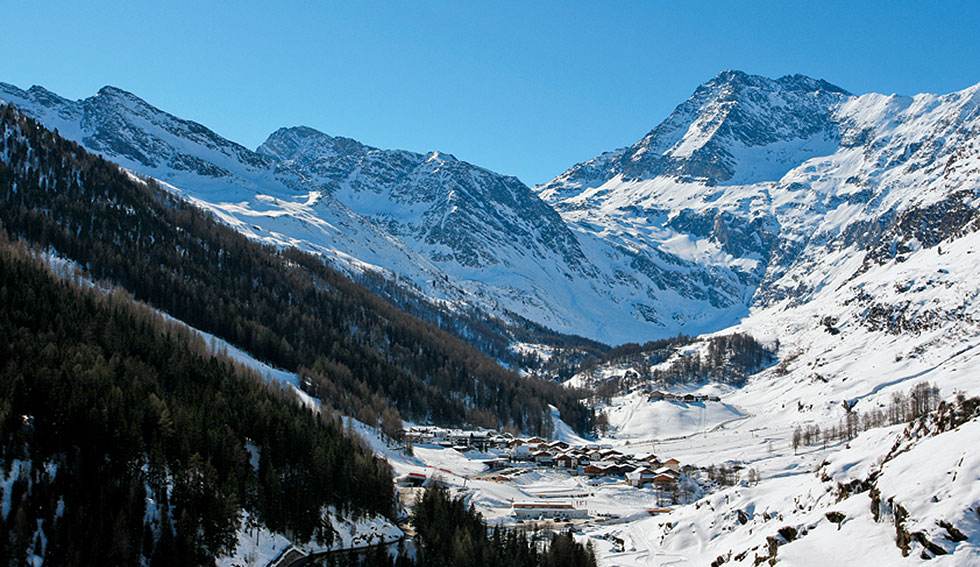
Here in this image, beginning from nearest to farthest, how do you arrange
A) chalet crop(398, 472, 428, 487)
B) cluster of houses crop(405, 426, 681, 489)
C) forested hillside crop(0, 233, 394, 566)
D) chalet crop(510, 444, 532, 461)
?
forested hillside crop(0, 233, 394, 566) → chalet crop(398, 472, 428, 487) → cluster of houses crop(405, 426, 681, 489) → chalet crop(510, 444, 532, 461)

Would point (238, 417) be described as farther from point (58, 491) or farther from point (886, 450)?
point (886, 450)

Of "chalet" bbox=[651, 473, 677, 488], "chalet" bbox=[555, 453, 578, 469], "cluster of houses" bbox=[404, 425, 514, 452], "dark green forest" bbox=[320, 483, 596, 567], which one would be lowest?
"dark green forest" bbox=[320, 483, 596, 567]

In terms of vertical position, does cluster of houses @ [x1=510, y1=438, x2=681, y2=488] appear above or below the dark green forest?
above

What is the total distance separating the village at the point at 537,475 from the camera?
107812mm

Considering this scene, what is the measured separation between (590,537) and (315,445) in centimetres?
3484

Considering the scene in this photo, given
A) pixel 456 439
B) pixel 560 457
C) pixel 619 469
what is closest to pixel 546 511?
pixel 619 469

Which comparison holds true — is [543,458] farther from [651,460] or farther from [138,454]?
[138,454]

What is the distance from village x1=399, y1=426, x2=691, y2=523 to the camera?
108 m

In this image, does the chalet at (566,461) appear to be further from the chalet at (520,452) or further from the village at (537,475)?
the chalet at (520,452)

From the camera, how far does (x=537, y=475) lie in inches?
5202

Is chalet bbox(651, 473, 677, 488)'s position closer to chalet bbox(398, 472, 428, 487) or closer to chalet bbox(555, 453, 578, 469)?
chalet bbox(555, 453, 578, 469)

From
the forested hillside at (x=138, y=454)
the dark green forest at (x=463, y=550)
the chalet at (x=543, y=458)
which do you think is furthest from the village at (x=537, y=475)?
the forested hillside at (x=138, y=454)

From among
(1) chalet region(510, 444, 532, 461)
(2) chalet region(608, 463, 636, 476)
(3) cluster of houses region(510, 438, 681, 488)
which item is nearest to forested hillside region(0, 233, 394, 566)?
(1) chalet region(510, 444, 532, 461)

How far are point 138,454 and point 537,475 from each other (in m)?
74.5
